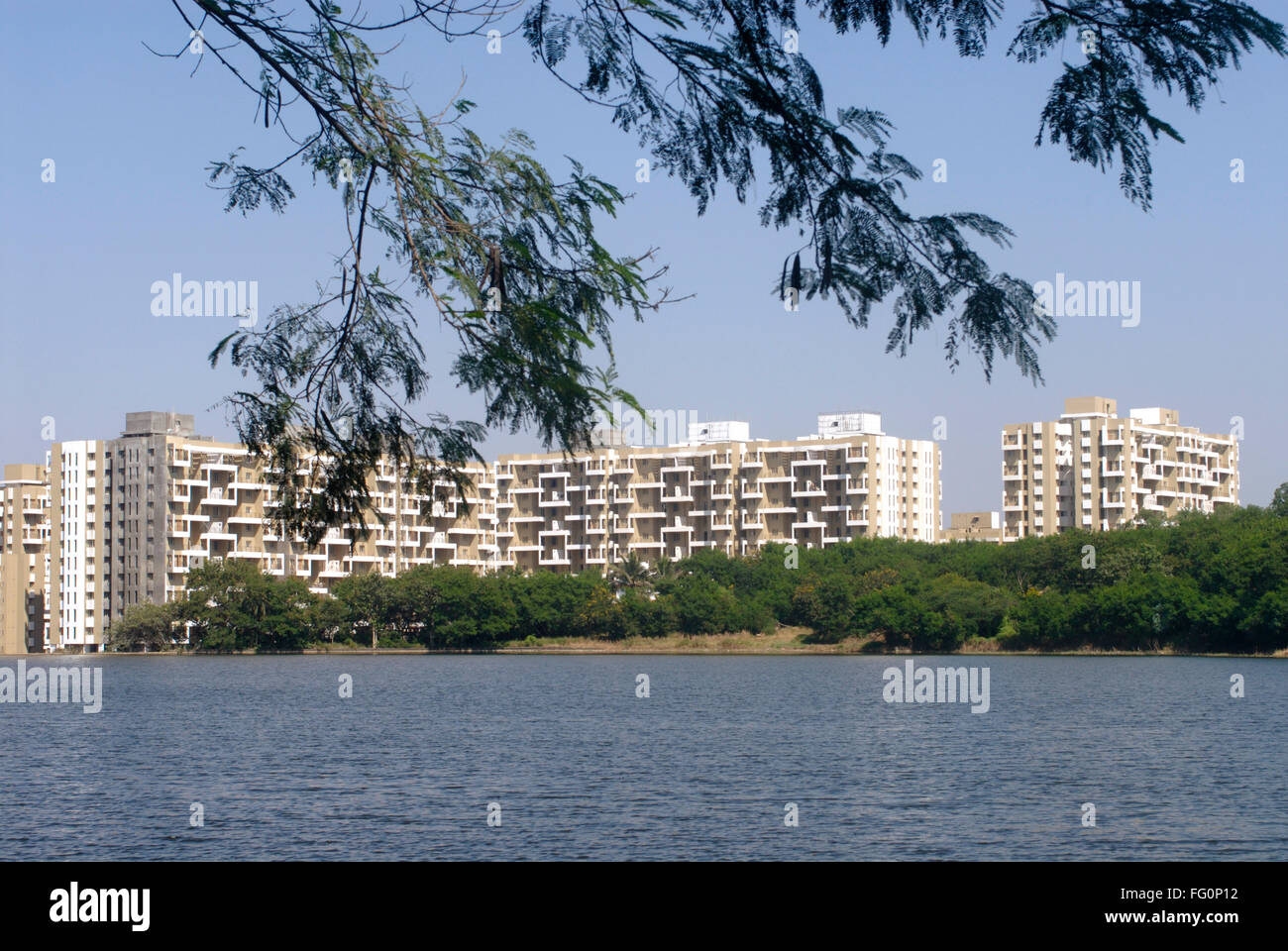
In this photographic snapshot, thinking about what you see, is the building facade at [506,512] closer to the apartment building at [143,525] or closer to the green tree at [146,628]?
the apartment building at [143,525]

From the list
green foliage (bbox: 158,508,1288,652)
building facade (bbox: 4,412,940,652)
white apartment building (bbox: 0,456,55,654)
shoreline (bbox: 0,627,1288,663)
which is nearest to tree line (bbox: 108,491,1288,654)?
green foliage (bbox: 158,508,1288,652)

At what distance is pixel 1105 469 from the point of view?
150 m

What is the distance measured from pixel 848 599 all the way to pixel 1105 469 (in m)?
50.0

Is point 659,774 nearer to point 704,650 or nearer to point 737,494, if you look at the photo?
point 704,650

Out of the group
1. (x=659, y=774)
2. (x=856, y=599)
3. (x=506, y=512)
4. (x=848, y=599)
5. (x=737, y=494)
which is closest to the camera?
(x=659, y=774)

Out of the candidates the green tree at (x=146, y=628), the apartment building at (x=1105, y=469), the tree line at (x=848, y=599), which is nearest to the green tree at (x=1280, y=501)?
the tree line at (x=848, y=599)

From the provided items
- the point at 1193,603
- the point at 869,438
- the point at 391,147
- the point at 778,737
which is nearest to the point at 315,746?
the point at 778,737

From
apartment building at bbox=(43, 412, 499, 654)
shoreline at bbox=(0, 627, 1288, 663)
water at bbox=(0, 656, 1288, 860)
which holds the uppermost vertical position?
apartment building at bbox=(43, 412, 499, 654)

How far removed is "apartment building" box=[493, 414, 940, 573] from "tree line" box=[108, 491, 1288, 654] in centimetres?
1304

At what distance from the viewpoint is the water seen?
29981 millimetres

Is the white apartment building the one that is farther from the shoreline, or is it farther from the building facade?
the shoreline

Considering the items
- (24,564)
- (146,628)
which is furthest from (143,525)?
(24,564)
